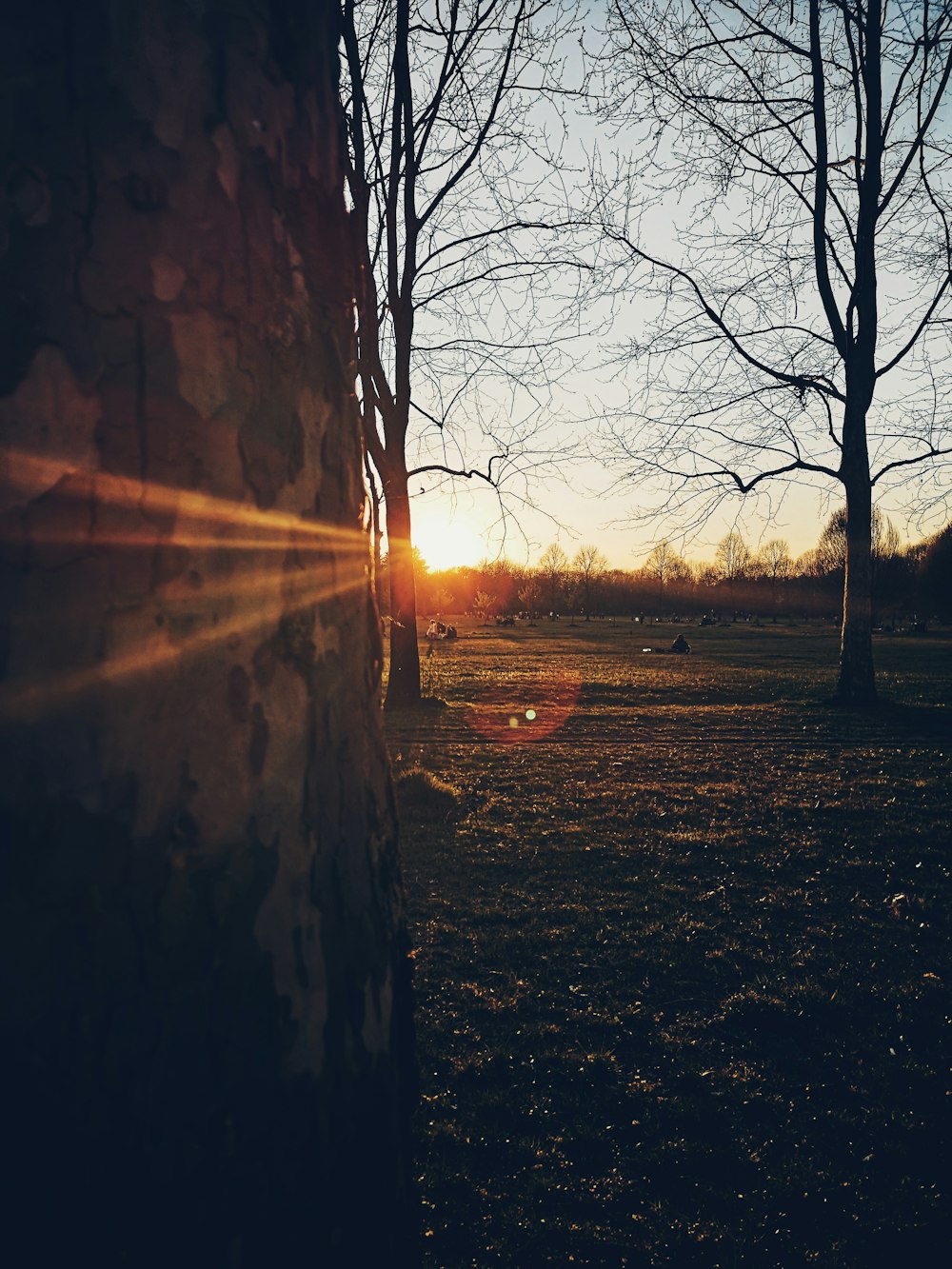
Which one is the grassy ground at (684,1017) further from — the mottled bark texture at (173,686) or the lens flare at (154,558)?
the lens flare at (154,558)

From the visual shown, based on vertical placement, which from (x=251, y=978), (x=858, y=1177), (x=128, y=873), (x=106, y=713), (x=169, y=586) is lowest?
(x=858, y=1177)

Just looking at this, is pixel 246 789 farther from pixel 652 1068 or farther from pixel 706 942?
pixel 706 942

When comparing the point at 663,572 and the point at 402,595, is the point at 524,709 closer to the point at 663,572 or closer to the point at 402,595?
the point at 402,595

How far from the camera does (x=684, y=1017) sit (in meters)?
2.86

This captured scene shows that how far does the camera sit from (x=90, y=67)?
2.71 feet

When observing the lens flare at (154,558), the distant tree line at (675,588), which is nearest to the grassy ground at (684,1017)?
the lens flare at (154,558)

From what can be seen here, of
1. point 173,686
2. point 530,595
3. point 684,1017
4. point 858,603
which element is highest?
point 530,595

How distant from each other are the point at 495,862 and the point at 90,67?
4512 mm

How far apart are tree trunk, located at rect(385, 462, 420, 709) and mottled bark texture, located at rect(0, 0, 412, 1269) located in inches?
385

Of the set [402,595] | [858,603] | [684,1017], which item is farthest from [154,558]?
[858,603]

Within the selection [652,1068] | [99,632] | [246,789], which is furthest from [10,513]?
[652,1068]

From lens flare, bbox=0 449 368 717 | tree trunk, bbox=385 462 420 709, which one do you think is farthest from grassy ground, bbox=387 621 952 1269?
tree trunk, bbox=385 462 420 709

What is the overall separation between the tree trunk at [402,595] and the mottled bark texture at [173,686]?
9788 millimetres

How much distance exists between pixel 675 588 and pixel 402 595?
93013mm
